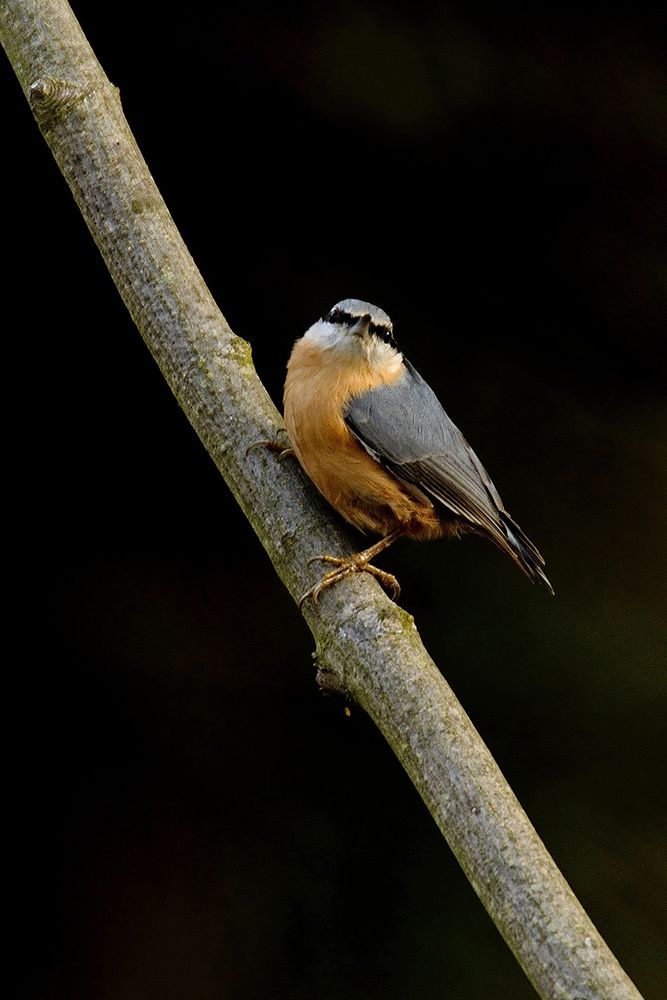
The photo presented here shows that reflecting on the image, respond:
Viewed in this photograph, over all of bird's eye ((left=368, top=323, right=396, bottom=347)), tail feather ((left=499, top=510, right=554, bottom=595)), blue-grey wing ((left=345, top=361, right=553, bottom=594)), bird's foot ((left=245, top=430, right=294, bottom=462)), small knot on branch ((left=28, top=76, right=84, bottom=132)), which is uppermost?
small knot on branch ((left=28, top=76, right=84, bottom=132))

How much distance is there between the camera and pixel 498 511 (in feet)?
4.77

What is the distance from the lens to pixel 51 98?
3.96 feet

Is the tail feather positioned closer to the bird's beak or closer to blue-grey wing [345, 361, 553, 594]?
blue-grey wing [345, 361, 553, 594]

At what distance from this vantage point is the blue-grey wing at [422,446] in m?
1.35

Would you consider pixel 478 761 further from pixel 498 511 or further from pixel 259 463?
pixel 498 511

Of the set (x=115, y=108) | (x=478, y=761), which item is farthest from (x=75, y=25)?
(x=478, y=761)

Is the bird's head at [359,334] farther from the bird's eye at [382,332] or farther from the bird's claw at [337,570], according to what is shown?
the bird's claw at [337,570]

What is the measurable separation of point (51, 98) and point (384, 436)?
56 centimetres

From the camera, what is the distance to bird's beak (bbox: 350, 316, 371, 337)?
135cm

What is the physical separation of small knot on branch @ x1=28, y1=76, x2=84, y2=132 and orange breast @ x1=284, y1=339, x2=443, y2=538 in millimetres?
423

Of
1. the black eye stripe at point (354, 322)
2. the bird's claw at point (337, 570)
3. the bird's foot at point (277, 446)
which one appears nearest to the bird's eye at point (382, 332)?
the black eye stripe at point (354, 322)

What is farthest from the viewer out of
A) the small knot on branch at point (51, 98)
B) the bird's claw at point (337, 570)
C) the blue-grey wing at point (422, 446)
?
the blue-grey wing at point (422, 446)

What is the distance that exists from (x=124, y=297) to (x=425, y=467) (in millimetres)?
443

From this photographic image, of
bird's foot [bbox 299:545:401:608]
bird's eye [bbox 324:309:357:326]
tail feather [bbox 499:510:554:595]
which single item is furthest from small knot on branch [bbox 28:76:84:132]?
tail feather [bbox 499:510:554:595]
